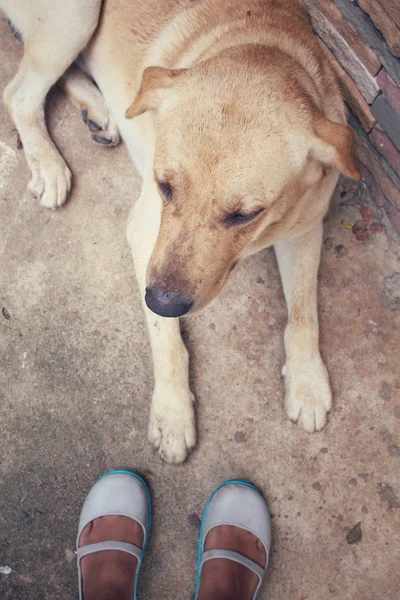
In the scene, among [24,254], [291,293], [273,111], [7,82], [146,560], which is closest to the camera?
[273,111]

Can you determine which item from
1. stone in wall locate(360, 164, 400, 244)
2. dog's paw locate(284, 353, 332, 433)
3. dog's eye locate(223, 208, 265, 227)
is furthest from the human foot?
stone in wall locate(360, 164, 400, 244)

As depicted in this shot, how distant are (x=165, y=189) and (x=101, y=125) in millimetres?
1251

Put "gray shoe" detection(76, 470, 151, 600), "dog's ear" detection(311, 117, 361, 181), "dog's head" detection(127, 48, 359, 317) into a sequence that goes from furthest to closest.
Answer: "gray shoe" detection(76, 470, 151, 600)
"dog's ear" detection(311, 117, 361, 181)
"dog's head" detection(127, 48, 359, 317)

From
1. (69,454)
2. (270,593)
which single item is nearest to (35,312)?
(69,454)

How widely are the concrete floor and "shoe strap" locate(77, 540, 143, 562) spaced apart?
0.34 ft

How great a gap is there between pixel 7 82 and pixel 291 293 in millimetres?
1958

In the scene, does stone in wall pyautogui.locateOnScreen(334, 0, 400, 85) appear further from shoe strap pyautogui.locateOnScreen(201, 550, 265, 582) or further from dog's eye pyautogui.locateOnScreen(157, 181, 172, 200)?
shoe strap pyautogui.locateOnScreen(201, 550, 265, 582)

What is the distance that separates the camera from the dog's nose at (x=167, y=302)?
6.41 feet

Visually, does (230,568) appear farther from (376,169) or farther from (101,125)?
(101,125)

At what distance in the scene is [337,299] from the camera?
2951 millimetres

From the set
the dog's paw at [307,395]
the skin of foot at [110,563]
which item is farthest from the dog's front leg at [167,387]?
the dog's paw at [307,395]

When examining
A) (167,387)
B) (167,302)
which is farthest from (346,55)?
(167,387)

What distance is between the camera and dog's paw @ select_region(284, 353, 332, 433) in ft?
8.86

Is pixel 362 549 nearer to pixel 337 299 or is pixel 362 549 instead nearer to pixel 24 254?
pixel 337 299
